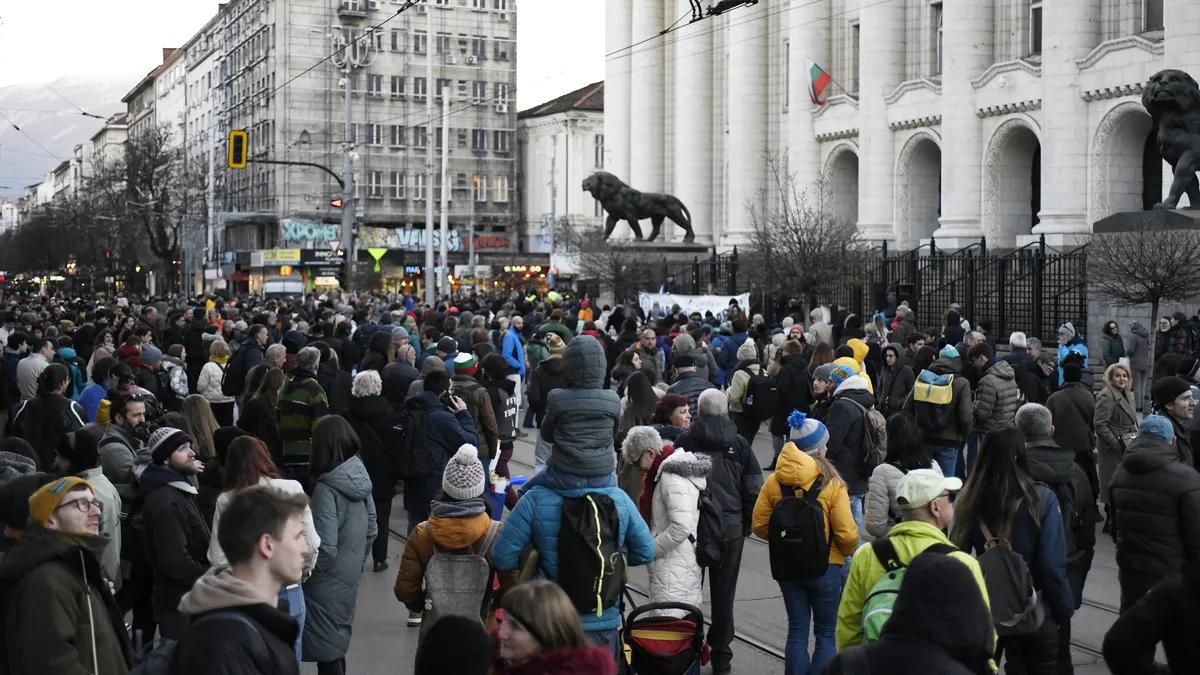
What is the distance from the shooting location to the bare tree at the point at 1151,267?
22.6 metres

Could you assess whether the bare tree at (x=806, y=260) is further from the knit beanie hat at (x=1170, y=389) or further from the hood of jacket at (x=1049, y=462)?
the hood of jacket at (x=1049, y=462)

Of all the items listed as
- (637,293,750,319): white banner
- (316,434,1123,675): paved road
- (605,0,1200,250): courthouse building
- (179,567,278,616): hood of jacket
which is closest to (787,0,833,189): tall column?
(605,0,1200,250): courthouse building

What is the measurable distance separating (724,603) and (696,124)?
157ft

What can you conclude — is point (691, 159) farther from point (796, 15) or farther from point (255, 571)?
point (255, 571)

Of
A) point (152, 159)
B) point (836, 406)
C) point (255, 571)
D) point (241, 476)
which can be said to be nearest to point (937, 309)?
point (836, 406)

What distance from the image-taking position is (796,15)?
49312 mm

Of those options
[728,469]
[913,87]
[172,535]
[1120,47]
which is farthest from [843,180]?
[172,535]

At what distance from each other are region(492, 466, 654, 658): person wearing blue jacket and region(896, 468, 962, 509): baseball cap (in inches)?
50.0

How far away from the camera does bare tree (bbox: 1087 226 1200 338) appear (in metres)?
22.6

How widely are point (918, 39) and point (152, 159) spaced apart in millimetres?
31729

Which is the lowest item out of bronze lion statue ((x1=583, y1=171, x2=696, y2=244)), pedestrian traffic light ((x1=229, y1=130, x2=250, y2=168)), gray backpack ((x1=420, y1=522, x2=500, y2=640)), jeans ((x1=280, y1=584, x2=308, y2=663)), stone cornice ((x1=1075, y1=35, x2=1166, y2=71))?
jeans ((x1=280, y1=584, x2=308, y2=663))

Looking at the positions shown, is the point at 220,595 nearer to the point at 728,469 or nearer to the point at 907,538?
the point at 907,538

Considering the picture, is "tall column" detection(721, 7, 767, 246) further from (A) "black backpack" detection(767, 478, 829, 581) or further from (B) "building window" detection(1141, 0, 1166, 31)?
(A) "black backpack" detection(767, 478, 829, 581)

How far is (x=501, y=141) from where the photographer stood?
299ft
